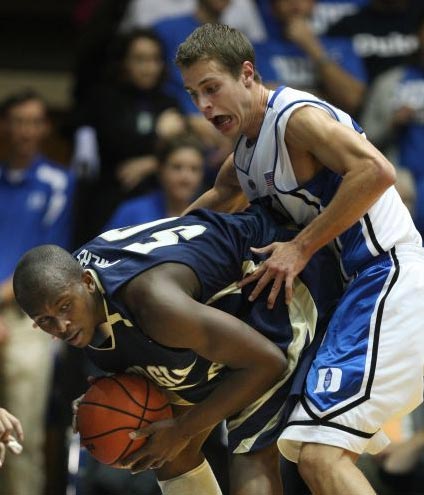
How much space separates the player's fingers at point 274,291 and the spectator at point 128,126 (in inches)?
130

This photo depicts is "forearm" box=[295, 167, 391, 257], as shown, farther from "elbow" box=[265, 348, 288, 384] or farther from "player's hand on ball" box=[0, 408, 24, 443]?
"player's hand on ball" box=[0, 408, 24, 443]

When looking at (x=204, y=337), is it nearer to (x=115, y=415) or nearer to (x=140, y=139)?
(x=115, y=415)

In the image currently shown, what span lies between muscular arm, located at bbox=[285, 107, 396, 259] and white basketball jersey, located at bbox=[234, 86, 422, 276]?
Answer: 123 mm

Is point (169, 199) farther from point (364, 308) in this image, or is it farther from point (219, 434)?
point (364, 308)

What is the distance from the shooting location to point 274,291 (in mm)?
4559

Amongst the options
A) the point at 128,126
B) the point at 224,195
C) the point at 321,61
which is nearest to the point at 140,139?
the point at 128,126

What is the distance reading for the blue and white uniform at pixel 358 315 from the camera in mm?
4398

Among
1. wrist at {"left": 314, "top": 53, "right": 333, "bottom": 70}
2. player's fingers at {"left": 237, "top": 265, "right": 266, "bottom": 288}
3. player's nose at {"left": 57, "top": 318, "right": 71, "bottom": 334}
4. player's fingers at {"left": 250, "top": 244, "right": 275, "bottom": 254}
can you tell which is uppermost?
player's fingers at {"left": 250, "top": 244, "right": 275, "bottom": 254}

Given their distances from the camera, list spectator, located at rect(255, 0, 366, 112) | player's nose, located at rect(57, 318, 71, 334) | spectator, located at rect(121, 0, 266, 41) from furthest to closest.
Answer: spectator, located at rect(121, 0, 266, 41) → spectator, located at rect(255, 0, 366, 112) → player's nose, located at rect(57, 318, 71, 334)

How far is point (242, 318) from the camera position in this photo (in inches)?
185

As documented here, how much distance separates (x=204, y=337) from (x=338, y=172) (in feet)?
2.66

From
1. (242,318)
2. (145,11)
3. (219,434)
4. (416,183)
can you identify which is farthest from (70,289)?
(145,11)

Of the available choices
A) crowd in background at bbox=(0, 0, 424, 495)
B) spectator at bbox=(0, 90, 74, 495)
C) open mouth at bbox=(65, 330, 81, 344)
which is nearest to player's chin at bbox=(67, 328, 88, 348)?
open mouth at bbox=(65, 330, 81, 344)

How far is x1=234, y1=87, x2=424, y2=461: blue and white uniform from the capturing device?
14.4 ft
